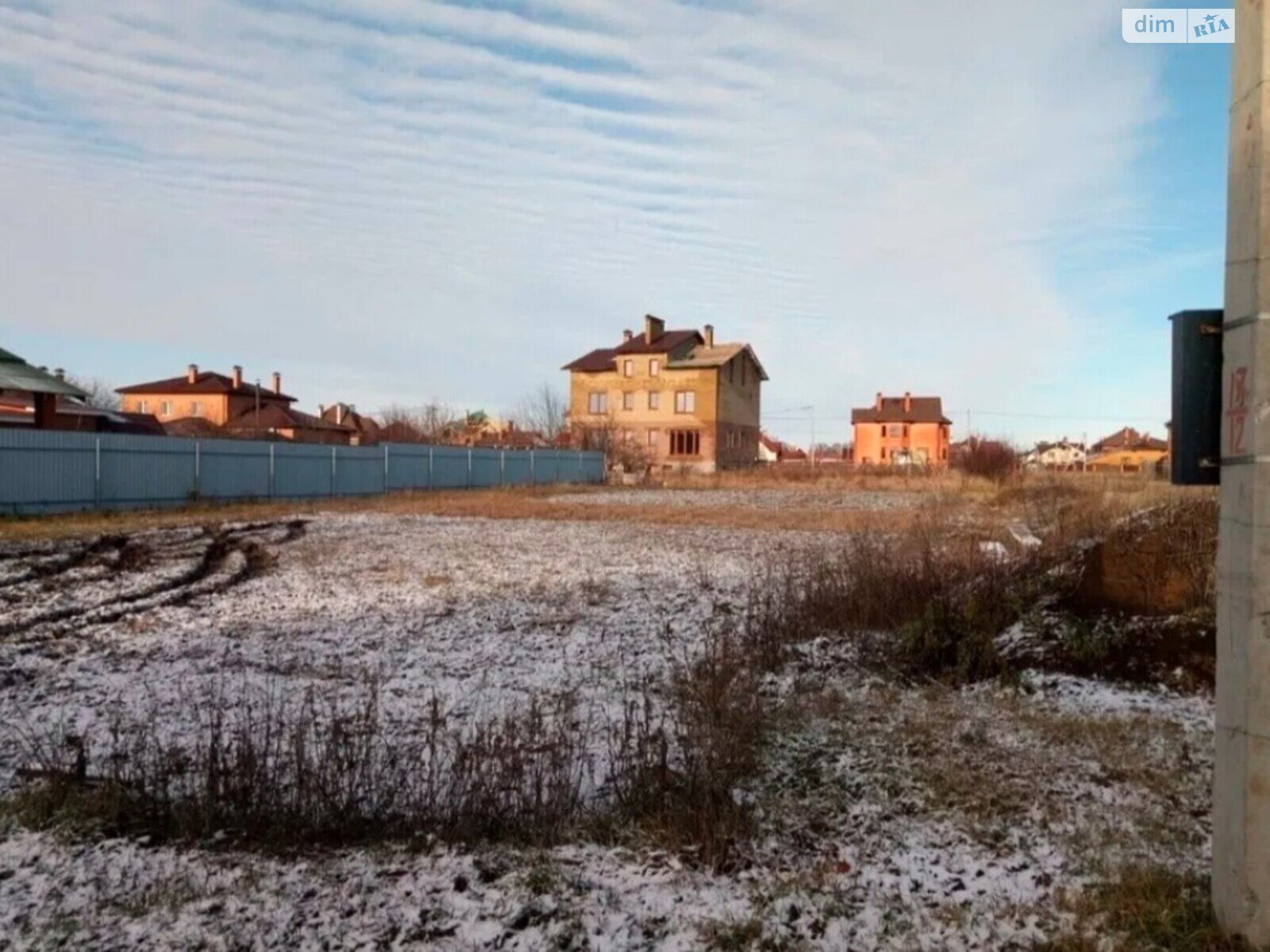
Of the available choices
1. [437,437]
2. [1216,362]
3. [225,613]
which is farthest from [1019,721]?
[437,437]

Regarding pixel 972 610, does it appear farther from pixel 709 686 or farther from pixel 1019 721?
pixel 709 686

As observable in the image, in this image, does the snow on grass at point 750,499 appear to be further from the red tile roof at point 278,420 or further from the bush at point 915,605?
the red tile roof at point 278,420

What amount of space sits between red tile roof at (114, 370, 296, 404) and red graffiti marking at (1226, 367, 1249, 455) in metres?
65.8

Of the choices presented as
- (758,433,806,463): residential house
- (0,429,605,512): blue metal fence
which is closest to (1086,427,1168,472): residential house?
(758,433,806,463): residential house

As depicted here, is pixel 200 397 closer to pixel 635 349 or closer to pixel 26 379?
pixel 635 349

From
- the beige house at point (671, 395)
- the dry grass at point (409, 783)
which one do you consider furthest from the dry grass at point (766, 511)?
the beige house at point (671, 395)

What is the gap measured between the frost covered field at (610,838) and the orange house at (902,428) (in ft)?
237

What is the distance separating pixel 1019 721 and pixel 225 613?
7608mm

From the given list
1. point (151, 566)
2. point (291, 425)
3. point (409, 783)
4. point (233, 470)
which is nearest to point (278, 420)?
point (291, 425)

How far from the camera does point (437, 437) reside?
59.8 m

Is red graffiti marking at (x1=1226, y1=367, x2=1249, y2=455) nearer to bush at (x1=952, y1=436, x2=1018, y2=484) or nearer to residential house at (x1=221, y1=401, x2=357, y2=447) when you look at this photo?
bush at (x1=952, y1=436, x2=1018, y2=484)

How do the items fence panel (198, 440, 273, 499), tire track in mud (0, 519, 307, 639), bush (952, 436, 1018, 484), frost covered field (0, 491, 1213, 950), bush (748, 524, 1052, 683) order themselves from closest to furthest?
frost covered field (0, 491, 1213, 950), bush (748, 524, 1052, 683), tire track in mud (0, 519, 307, 639), fence panel (198, 440, 273, 499), bush (952, 436, 1018, 484)

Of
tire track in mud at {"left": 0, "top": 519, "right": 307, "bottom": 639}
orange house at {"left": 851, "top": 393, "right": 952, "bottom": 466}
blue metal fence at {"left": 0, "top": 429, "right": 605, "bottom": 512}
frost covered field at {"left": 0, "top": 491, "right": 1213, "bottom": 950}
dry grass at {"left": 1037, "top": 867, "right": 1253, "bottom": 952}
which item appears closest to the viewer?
dry grass at {"left": 1037, "top": 867, "right": 1253, "bottom": 952}

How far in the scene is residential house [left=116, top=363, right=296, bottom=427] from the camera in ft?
206
